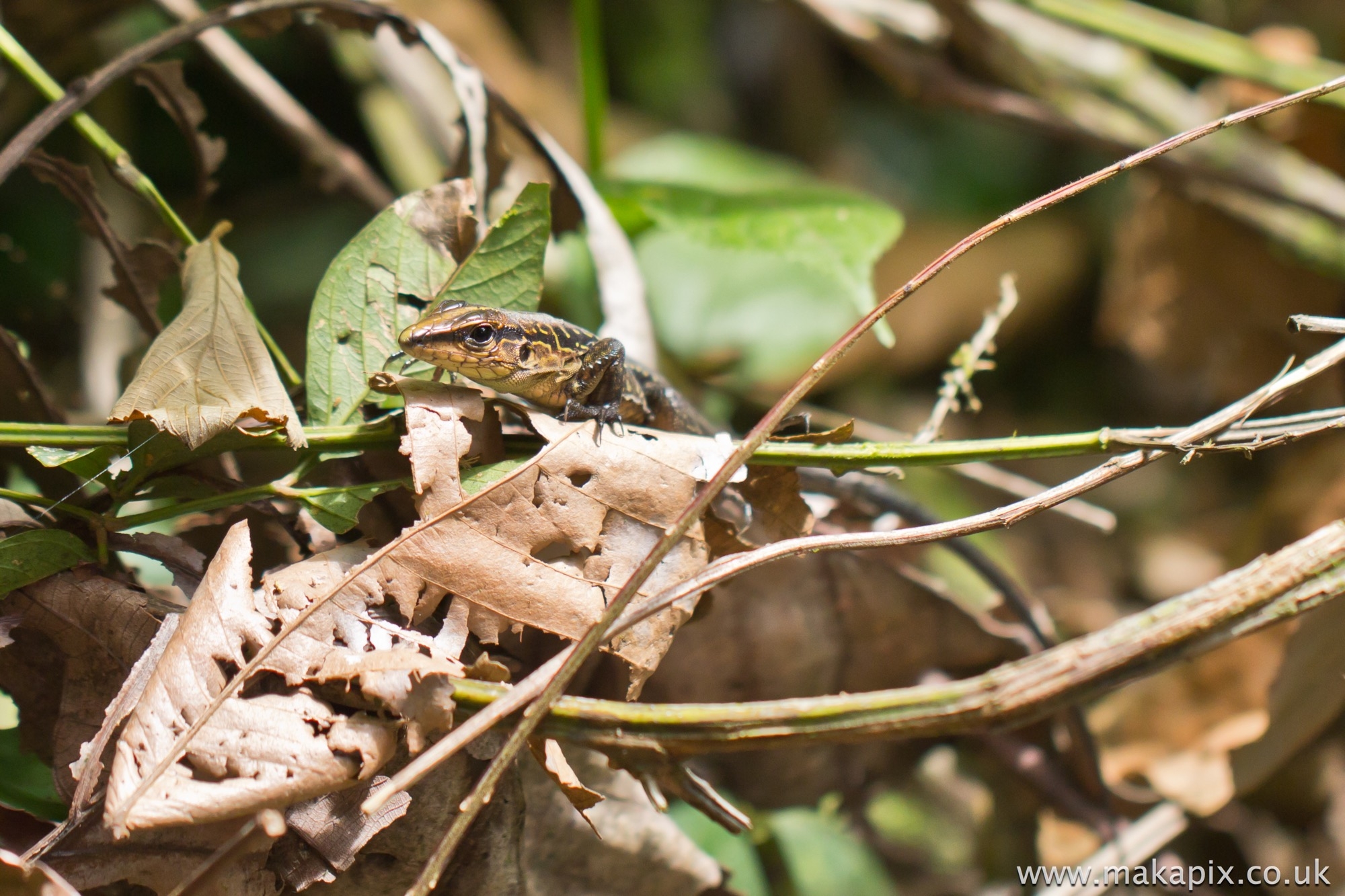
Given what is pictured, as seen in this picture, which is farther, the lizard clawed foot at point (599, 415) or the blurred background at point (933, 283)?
the blurred background at point (933, 283)

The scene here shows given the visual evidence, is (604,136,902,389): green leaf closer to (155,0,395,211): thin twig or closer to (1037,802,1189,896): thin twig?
(155,0,395,211): thin twig

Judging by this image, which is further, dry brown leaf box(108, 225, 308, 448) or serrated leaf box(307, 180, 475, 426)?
serrated leaf box(307, 180, 475, 426)

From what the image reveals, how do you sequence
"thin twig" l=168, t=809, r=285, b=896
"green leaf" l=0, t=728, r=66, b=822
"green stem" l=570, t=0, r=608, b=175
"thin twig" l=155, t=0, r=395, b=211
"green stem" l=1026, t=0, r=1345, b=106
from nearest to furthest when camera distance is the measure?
"thin twig" l=168, t=809, r=285, b=896
"green leaf" l=0, t=728, r=66, b=822
"thin twig" l=155, t=0, r=395, b=211
"green stem" l=570, t=0, r=608, b=175
"green stem" l=1026, t=0, r=1345, b=106

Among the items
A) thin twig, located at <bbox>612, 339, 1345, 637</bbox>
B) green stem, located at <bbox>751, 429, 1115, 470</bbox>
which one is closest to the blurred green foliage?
thin twig, located at <bbox>612, 339, 1345, 637</bbox>

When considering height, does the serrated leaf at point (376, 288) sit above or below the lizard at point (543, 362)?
above

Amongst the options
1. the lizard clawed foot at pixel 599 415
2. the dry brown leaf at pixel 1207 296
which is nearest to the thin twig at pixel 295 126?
the lizard clawed foot at pixel 599 415

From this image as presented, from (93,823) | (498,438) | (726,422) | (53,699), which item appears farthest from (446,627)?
(726,422)

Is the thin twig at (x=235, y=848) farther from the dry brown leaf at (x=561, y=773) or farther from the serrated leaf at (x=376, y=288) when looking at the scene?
the serrated leaf at (x=376, y=288)
